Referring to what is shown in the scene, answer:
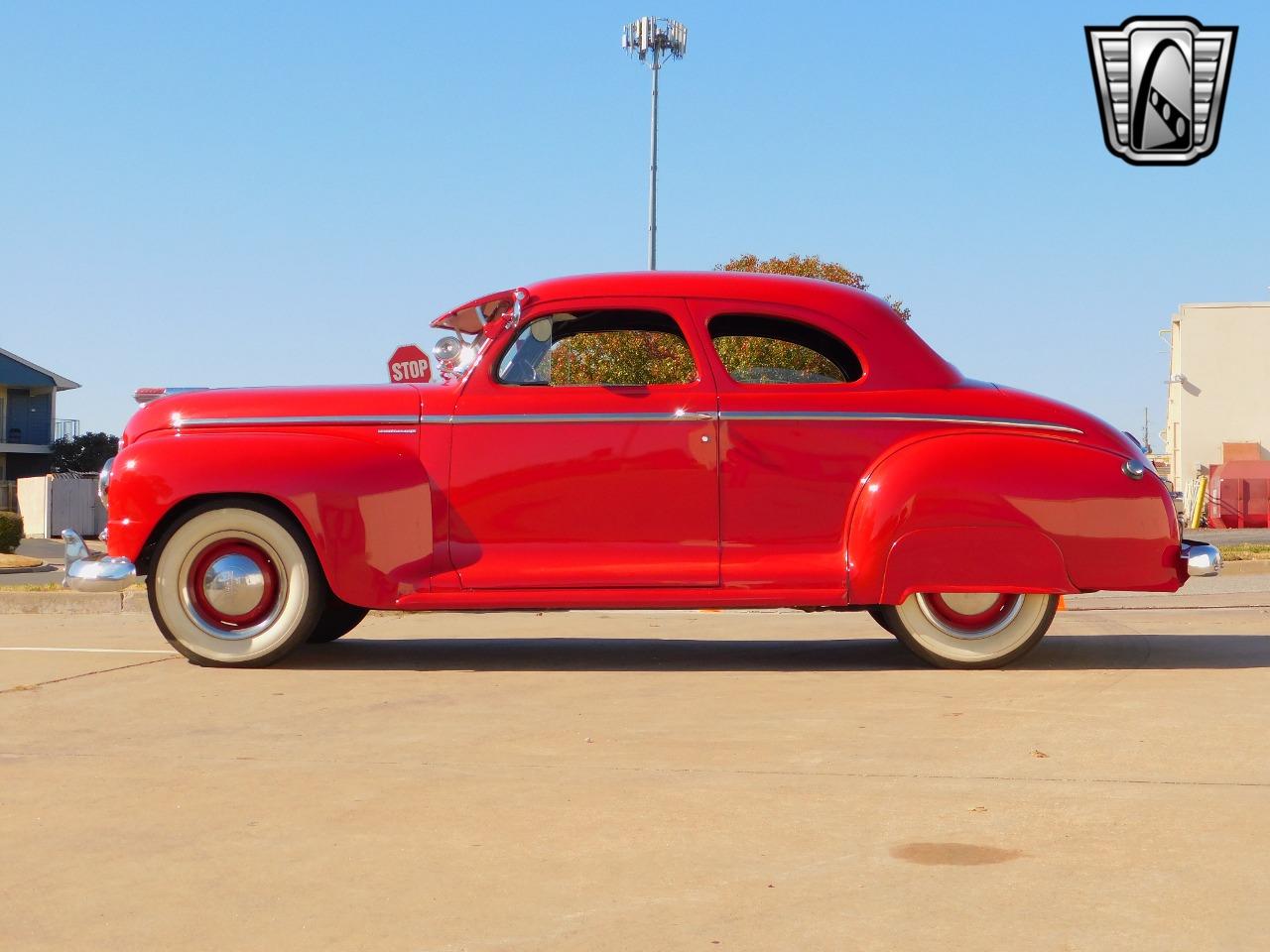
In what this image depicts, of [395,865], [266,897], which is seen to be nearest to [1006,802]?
[395,865]

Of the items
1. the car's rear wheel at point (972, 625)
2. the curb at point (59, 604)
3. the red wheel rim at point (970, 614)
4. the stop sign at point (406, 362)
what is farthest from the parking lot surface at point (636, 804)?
the stop sign at point (406, 362)

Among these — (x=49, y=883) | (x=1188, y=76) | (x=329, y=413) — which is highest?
(x=1188, y=76)

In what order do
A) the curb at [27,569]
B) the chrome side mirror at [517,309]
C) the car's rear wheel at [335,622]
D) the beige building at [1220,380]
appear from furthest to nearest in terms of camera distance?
1. the beige building at [1220,380]
2. the curb at [27,569]
3. the car's rear wheel at [335,622]
4. the chrome side mirror at [517,309]

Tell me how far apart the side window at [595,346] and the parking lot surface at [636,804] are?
4.64 ft

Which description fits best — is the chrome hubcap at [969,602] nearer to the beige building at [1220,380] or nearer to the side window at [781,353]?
the side window at [781,353]

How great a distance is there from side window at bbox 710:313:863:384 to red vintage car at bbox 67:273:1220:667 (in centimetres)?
2

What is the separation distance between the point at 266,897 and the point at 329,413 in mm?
4230

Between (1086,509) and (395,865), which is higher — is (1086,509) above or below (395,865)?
above

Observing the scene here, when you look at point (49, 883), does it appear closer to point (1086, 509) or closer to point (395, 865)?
point (395, 865)

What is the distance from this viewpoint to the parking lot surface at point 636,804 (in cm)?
337

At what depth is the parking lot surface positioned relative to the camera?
337cm

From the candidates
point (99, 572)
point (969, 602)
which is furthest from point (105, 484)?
point (969, 602)

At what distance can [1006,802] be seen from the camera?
4.48 m

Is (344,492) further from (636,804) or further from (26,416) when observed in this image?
(26,416)
